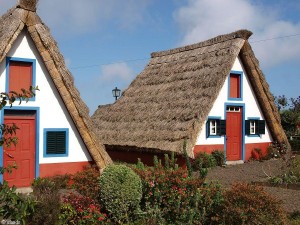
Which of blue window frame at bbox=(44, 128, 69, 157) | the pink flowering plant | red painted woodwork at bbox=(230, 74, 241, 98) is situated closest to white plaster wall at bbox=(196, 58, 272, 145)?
red painted woodwork at bbox=(230, 74, 241, 98)

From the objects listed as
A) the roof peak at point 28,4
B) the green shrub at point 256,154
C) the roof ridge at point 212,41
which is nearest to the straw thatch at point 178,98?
the roof ridge at point 212,41

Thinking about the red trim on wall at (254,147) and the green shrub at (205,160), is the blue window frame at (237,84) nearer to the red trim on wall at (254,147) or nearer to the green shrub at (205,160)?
the red trim on wall at (254,147)

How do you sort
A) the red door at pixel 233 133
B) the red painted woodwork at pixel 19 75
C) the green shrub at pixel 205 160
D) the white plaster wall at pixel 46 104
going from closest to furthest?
1. the red painted woodwork at pixel 19 75
2. the white plaster wall at pixel 46 104
3. the green shrub at pixel 205 160
4. the red door at pixel 233 133

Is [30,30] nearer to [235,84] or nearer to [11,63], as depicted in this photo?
[11,63]

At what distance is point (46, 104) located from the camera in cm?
1176

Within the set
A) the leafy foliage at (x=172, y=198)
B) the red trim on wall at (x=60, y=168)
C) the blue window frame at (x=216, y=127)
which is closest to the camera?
the leafy foliage at (x=172, y=198)

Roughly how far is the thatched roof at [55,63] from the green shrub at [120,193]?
3639 millimetres

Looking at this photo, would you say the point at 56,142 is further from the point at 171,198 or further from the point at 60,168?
the point at 171,198

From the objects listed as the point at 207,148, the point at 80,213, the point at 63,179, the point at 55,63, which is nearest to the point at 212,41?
the point at 207,148

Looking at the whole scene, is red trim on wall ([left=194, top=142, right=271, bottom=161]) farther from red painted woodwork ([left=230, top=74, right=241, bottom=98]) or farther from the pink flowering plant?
the pink flowering plant

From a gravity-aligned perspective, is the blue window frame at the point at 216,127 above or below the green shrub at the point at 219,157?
above

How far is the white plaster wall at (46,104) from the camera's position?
451 inches

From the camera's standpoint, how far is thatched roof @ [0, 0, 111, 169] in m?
11.3

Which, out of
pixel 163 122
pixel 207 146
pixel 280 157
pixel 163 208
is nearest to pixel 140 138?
pixel 163 122
